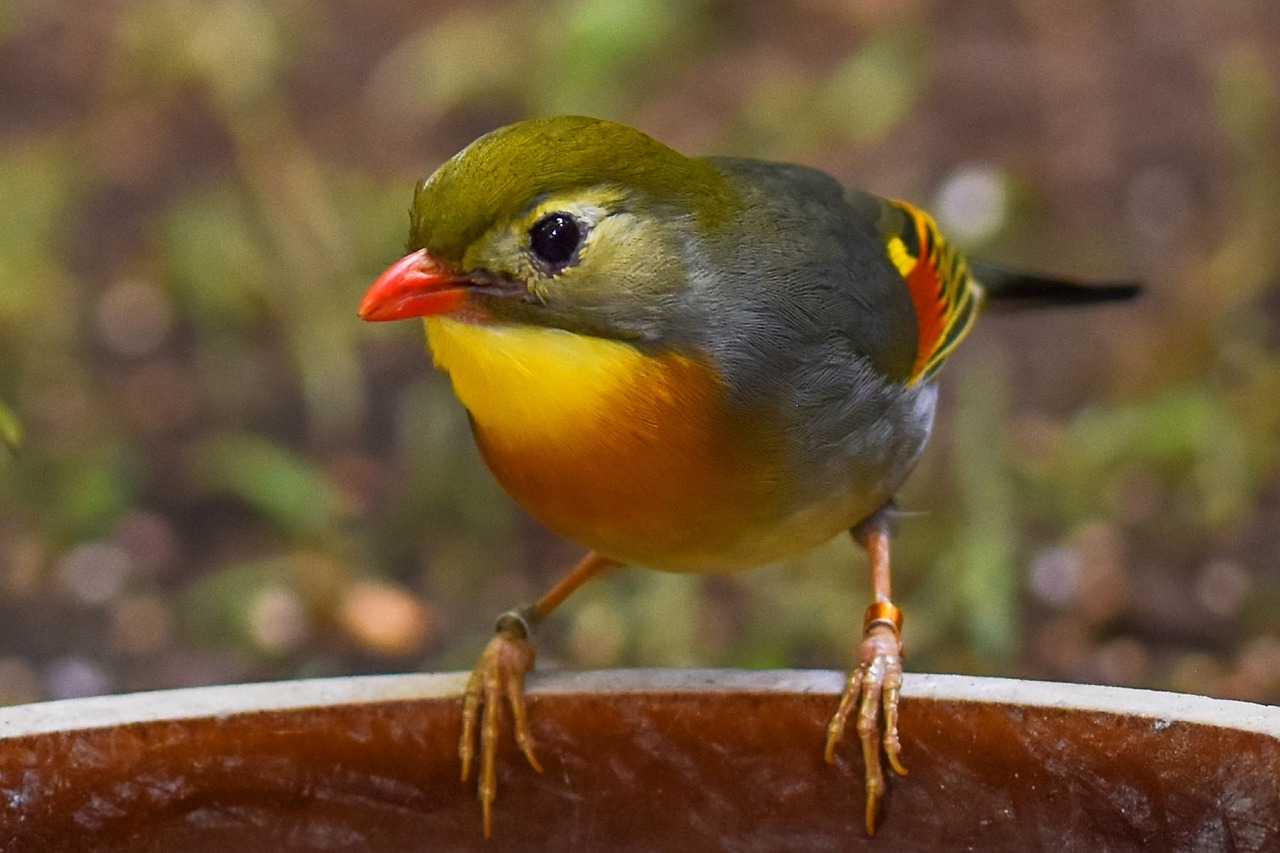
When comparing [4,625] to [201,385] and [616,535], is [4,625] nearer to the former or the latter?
[201,385]

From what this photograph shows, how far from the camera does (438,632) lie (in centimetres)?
478

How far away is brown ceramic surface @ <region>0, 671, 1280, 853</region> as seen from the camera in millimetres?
2098

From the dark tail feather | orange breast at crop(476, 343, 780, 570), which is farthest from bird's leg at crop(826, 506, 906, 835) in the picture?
the dark tail feather

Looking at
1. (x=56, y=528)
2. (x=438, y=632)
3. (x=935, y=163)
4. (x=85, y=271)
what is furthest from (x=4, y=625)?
(x=935, y=163)

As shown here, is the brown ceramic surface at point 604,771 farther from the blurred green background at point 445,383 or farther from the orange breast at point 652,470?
the blurred green background at point 445,383

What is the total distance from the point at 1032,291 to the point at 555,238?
169 cm

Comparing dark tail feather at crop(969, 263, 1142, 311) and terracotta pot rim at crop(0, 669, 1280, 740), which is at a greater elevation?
dark tail feather at crop(969, 263, 1142, 311)

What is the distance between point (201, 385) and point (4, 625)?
4.06 feet

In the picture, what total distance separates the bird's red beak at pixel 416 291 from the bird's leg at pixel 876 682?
0.75m

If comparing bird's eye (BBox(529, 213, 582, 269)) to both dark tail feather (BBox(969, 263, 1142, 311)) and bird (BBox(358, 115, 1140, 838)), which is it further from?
dark tail feather (BBox(969, 263, 1142, 311))

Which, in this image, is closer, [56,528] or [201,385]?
[56,528]

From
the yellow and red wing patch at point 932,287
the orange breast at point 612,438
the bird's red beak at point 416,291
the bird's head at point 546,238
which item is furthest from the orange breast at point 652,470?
the yellow and red wing patch at point 932,287

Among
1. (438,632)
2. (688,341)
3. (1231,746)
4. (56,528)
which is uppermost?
(688,341)

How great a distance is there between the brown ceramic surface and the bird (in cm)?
5
